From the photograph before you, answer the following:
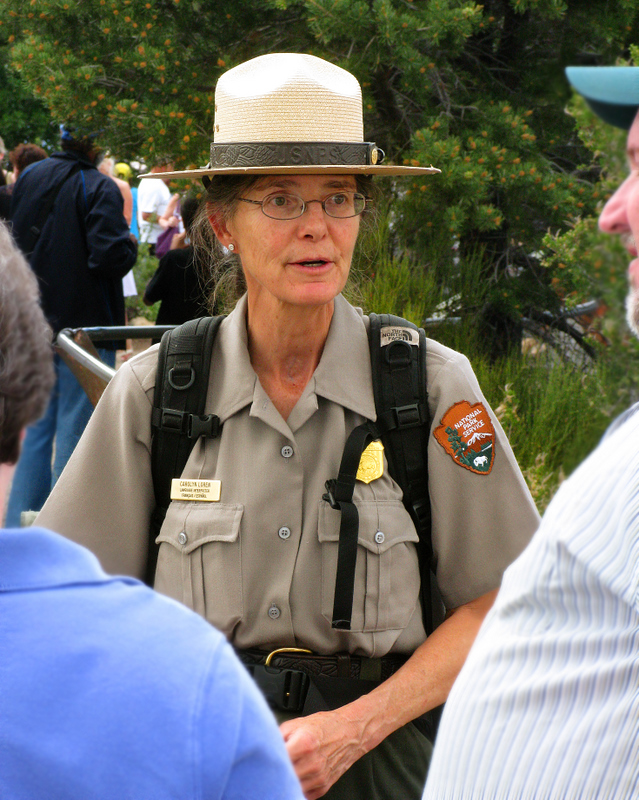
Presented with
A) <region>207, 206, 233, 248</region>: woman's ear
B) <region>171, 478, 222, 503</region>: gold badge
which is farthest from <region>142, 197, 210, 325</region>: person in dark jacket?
<region>171, 478, 222, 503</region>: gold badge

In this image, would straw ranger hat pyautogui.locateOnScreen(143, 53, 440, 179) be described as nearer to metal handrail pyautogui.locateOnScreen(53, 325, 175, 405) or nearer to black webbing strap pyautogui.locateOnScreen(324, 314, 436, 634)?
black webbing strap pyautogui.locateOnScreen(324, 314, 436, 634)

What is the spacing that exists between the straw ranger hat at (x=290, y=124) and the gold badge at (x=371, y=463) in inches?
25.1

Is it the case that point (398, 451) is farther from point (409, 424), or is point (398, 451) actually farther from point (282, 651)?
point (282, 651)

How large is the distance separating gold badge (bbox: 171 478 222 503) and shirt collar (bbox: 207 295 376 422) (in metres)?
0.16

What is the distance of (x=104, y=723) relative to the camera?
75cm

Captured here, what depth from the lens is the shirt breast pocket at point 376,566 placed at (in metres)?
1.82


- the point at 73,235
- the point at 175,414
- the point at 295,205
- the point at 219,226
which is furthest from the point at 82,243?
the point at 175,414

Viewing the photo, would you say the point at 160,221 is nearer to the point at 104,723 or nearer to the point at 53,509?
the point at 53,509

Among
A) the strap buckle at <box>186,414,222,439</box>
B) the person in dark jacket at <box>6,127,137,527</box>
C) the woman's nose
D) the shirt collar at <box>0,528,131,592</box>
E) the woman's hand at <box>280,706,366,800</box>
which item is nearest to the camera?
the shirt collar at <box>0,528,131,592</box>

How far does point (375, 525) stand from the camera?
1.85 m

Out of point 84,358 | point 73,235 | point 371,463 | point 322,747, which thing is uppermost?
point 371,463

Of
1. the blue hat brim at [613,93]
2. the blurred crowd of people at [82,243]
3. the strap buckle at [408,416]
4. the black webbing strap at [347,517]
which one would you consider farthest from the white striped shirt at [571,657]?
the blurred crowd of people at [82,243]

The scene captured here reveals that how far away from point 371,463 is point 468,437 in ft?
0.70

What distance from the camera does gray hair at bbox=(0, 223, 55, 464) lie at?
0.88m
